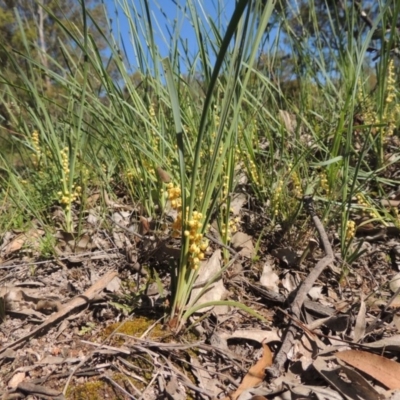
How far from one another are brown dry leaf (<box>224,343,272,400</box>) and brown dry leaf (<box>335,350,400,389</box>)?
0.12m

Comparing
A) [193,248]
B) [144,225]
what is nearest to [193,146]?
[144,225]

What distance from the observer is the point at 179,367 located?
66cm

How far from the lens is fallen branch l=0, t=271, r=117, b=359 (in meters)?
0.72

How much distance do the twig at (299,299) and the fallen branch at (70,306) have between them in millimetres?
409

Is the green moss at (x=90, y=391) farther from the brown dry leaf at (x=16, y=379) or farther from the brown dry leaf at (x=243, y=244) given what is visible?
the brown dry leaf at (x=243, y=244)

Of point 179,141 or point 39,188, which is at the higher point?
point 179,141

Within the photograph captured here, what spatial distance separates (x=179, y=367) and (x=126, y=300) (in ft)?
0.67

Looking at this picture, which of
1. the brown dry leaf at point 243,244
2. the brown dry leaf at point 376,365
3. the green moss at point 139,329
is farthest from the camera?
the brown dry leaf at point 243,244

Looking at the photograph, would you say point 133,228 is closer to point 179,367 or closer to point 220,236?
point 220,236

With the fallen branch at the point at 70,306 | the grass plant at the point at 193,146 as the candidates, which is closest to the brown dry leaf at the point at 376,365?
the grass plant at the point at 193,146

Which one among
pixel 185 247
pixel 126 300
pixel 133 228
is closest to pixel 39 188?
pixel 133 228

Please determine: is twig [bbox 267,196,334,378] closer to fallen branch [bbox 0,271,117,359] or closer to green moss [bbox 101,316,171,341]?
green moss [bbox 101,316,171,341]

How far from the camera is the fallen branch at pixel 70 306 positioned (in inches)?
28.2

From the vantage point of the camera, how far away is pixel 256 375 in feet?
2.08
